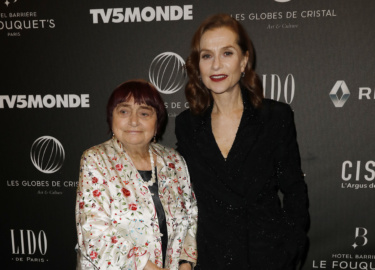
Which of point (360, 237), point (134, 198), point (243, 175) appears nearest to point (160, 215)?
point (134, 198)

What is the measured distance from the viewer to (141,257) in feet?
4.81

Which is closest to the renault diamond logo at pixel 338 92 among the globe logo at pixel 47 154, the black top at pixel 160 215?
the black top at pixel 160 215

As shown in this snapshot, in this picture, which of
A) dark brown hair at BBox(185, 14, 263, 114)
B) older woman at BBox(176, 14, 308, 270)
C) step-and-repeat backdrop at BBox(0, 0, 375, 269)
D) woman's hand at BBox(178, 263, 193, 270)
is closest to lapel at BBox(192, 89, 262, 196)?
older woman at BBox(176, 14, 308, 270)

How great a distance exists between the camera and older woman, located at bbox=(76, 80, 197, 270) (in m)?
1.41

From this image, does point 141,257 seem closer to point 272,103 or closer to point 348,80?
point 272,103

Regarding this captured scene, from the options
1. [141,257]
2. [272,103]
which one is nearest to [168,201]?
[141,257]

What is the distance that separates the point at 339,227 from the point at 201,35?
6.75 ft

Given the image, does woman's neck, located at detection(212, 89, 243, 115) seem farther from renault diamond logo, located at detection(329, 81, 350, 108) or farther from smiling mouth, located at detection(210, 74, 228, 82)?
renault diamond logo, located at detection(329, 81, 350, 108)

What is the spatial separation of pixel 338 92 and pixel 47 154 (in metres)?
2.62

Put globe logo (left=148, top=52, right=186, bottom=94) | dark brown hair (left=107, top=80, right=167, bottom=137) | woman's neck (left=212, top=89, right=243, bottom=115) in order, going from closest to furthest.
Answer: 1. dark brown hair (left=107, top=80, right=167, bottom=137)
2. woman's neck (left=212, top=89, right=243, bottom=115)
3. globe logo (left=148, top=52, right=186, bottom=94)

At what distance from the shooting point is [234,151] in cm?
160

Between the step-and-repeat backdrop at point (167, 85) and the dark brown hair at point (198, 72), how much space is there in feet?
2.33

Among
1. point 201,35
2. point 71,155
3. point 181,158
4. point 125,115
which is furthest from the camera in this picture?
point 71,155

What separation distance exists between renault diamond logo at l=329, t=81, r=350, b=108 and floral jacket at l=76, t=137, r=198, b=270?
1.53m
